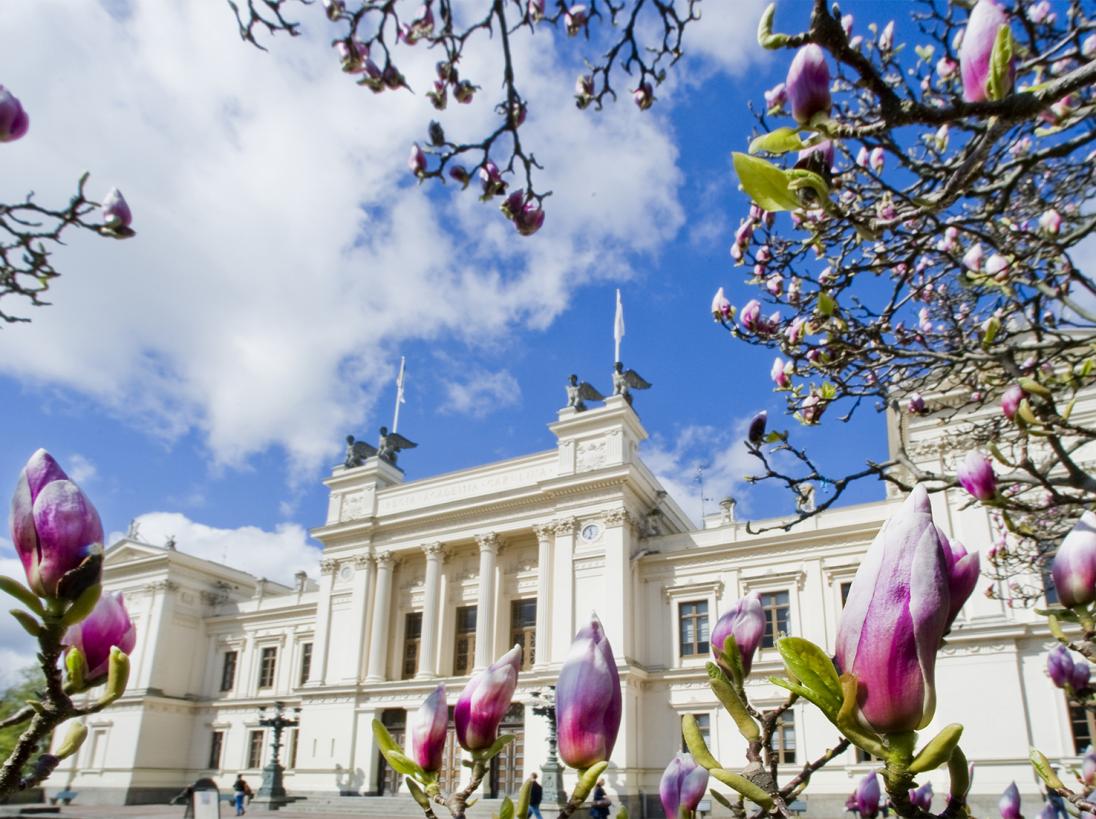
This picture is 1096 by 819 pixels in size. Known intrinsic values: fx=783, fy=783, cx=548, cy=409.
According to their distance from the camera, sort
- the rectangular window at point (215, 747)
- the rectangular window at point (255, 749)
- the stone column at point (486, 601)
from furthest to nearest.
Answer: the rectangular window at point (215, 747), the rectangular window at point (255, 749), the stone column at point (486, 601)

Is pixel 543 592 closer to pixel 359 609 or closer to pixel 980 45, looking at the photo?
pixel 359 609

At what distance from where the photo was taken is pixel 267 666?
35531 millimetres

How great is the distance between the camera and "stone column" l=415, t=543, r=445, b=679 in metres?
28.7

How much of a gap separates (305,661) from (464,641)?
9428mm

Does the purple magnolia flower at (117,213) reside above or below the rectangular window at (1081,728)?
above

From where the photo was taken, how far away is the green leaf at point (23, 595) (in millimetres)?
1088

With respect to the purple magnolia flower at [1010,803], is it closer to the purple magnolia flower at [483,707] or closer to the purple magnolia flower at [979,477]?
the purple magnolia flower at [979,477]

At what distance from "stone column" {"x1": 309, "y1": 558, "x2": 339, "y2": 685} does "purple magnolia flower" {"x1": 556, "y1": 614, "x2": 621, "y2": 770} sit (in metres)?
32.1

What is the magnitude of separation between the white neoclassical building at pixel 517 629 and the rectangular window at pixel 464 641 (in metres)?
0.08

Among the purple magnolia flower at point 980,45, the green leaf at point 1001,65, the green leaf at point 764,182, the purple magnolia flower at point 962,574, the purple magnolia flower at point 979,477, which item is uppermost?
the purple magnolia flower at point 980,45

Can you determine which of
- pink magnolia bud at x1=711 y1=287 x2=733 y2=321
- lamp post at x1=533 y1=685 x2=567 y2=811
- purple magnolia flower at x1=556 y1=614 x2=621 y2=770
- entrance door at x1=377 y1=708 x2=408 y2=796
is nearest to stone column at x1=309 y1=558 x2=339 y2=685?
entrance door at x1=377 y1=708 x2=408 y2=796

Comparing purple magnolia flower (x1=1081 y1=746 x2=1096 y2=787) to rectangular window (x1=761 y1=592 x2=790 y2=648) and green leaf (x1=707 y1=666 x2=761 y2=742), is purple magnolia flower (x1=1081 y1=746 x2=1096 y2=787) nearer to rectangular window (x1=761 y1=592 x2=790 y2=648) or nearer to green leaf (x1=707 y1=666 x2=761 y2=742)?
green leaf (x1=707 y1=666 x2=761 y2=742)

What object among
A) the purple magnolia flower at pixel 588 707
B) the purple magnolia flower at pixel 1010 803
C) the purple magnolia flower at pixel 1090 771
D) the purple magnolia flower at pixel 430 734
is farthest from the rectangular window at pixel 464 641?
the purple magnolia flower at pixel 588 707

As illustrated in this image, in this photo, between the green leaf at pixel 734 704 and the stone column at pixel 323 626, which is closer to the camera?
the green leaf at pixel 734 704
